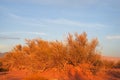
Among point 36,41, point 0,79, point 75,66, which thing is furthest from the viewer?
point 36,41

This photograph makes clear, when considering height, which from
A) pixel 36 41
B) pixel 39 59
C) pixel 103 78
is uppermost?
pixel 36 41

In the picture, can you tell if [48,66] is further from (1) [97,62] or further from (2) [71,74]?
(1) [97,62]

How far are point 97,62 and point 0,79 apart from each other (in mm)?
8986

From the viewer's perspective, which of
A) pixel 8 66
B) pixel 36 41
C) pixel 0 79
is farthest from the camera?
pixel 8 66

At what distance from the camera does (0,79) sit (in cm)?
2027

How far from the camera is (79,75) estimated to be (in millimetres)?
20953

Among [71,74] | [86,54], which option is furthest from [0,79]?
[86,54]

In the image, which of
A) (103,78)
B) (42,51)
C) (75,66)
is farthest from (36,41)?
(103,78)

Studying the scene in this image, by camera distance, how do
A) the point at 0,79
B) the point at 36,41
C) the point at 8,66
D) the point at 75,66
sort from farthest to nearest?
the point at 8,66 → the point at 36,41 → the point at 75,66 → the point at 0,79

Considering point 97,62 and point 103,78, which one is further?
point 97,62

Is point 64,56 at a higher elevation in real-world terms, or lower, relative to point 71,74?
higher

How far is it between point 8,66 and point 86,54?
1545 centimetres

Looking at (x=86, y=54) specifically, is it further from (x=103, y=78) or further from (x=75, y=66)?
(x=103, y=78)

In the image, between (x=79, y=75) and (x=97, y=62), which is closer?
(x=79, y=75)
